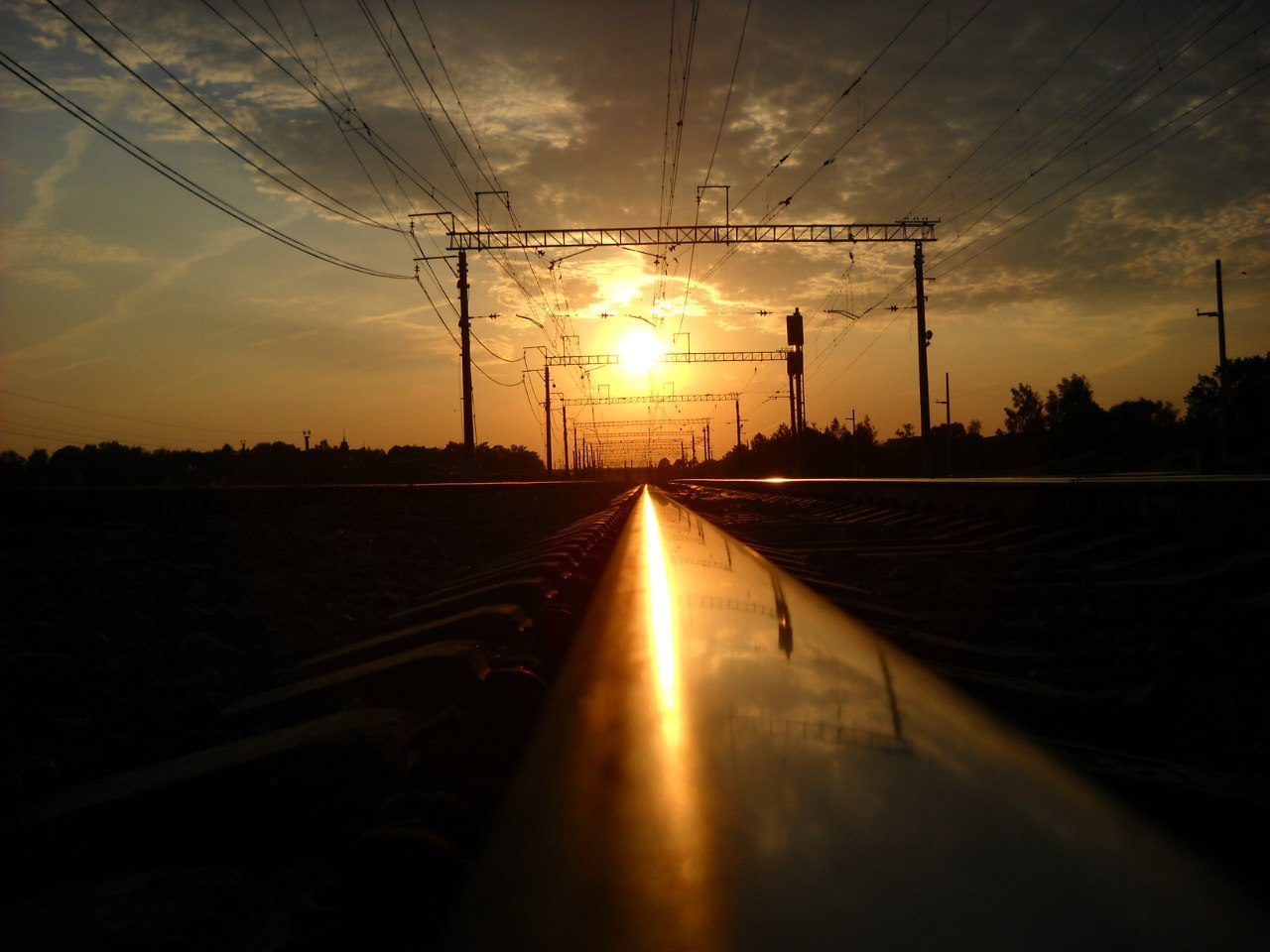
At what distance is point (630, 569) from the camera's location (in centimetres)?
472

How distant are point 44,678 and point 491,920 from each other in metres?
3.62

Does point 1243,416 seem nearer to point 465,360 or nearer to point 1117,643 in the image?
point 465,360

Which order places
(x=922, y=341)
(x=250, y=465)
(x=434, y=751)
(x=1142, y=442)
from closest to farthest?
Result: (x=434, y=751) < (x=922, y=341) < (x=250, y=465) < (x=1142, y=442)

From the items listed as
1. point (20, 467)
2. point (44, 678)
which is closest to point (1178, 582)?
point (44, 678)

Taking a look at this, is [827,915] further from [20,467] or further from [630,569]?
[20,467]

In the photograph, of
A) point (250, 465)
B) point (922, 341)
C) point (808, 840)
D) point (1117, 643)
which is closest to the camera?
point (808, 840)

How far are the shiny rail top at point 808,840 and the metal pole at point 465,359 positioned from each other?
3377cm

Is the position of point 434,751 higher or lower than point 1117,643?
higher

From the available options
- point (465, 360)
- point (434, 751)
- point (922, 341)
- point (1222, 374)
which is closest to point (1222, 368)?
point (1222, 374)

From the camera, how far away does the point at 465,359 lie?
35.7 m

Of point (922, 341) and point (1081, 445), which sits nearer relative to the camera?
point (922, 341)

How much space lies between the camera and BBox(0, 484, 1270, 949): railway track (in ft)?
3.68

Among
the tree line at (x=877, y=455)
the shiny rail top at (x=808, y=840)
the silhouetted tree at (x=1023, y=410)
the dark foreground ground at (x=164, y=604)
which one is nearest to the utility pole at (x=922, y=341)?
the tree line at (x=877, y=455)

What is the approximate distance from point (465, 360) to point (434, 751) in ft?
114
